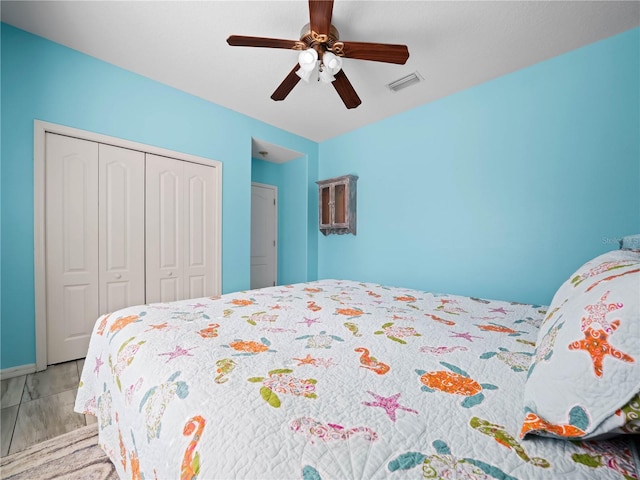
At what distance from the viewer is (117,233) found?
2.47 meters

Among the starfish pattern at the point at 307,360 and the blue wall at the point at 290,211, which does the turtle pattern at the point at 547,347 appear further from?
the blue wall at the point at 290,211

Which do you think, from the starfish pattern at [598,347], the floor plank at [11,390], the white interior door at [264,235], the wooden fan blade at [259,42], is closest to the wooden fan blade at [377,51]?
the wooden fan blade at [259,42]

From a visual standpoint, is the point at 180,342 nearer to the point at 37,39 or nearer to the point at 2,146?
the point at 2,146

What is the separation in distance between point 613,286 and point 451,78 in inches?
96.9

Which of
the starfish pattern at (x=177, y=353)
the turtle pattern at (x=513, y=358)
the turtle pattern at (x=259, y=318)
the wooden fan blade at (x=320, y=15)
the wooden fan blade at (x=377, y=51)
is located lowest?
the turtle pattern at (x=513, y=358)

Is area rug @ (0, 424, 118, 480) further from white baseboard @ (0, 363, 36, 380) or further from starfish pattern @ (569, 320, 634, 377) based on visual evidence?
starfish pattern @ (569, 320, 634, 377)

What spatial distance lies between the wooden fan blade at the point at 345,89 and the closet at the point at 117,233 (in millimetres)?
1609

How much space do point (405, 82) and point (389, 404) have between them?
269 centimetres

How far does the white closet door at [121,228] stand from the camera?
2.41m

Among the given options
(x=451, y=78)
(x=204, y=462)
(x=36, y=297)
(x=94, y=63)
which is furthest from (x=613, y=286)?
(x=94, y=63)

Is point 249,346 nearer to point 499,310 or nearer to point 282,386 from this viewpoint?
point 282,386

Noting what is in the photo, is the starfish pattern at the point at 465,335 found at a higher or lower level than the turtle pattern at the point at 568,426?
lower

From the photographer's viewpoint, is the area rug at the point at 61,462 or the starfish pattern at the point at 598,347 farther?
the area rug at the point at 61,462

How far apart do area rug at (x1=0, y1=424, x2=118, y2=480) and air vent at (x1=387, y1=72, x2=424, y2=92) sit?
3220 millimetres
